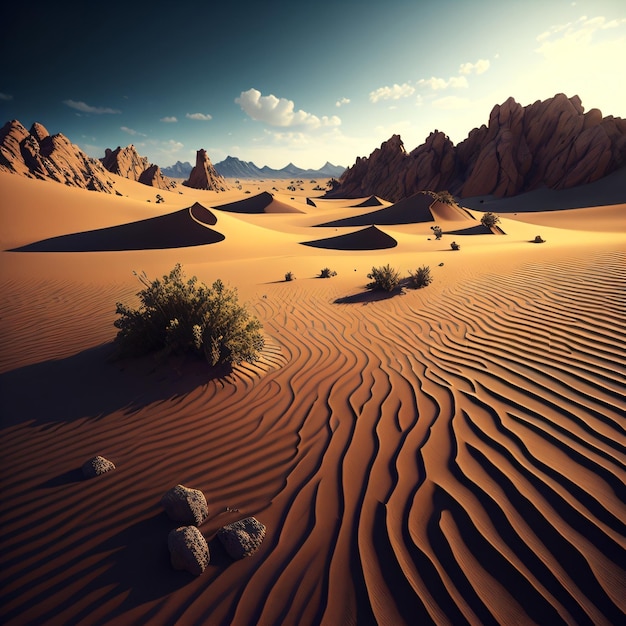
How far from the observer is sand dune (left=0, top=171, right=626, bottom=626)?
1975mm

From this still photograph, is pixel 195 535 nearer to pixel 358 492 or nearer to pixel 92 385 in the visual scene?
pixel 358 492

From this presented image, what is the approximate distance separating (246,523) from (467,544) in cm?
151

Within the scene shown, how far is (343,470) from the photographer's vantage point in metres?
2.91

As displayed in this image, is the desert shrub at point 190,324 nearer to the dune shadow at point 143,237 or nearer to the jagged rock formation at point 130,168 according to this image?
the dune shadow at point 143,237

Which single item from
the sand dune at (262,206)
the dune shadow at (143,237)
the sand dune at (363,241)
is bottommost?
the sand dune at (363,241)

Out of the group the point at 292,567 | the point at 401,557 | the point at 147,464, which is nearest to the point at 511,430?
the point at 401,557

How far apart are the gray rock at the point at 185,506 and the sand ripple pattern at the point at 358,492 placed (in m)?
0.11

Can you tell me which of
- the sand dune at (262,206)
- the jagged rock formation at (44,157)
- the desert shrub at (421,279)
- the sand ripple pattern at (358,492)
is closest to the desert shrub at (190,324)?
the sand ripple pattern at (358,492)

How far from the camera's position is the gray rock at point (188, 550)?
2.17 metres

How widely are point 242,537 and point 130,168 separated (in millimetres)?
87256

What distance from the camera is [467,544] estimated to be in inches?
84.5

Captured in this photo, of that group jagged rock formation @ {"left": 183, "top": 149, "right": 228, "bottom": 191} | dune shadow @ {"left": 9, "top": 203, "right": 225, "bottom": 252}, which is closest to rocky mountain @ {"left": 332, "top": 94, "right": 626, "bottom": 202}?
jagged rock formation @ {"left": 183, "top": 149, "right": 228, "bottom": 191}

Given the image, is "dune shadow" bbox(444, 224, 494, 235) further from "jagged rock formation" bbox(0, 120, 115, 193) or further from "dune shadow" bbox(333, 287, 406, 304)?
"jagged rock formation" bbox(0, 120, 115, 193)

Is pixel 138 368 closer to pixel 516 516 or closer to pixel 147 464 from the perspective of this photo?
pixel 147 464
